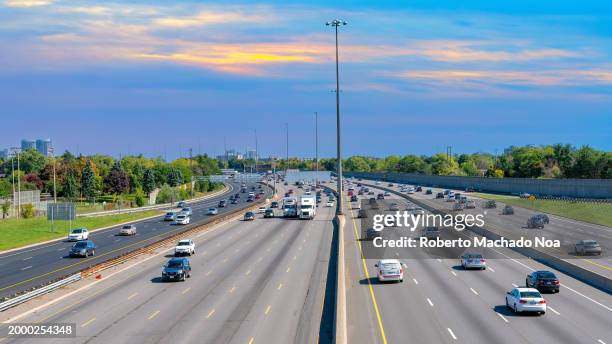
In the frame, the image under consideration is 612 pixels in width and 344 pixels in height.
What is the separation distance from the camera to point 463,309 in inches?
1420

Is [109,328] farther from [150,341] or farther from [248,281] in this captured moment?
[248,281]

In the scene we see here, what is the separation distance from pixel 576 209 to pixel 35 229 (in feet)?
224

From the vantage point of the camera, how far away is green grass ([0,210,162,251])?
7878 cm

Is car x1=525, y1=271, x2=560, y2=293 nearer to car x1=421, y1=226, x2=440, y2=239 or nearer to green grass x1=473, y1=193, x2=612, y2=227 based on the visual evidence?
car x1=421, y1=226, x2=440, y2=239

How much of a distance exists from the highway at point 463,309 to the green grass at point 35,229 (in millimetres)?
42102

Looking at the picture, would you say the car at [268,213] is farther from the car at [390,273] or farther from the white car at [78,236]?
the car at [390,273]

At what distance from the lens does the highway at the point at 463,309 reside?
30.0 m

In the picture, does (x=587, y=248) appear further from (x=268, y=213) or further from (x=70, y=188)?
(x=70, y=188)

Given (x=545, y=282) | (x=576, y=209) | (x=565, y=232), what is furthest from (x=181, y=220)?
(x=545, y=282)

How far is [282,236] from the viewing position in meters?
78.8

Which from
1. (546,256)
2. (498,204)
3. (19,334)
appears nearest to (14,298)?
(19,334)

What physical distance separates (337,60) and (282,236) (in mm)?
23278

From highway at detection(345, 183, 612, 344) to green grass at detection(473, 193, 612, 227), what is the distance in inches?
1564

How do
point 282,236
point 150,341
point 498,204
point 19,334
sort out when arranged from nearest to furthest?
point 150,341
point 19,334
point 282,236
point 498,204
